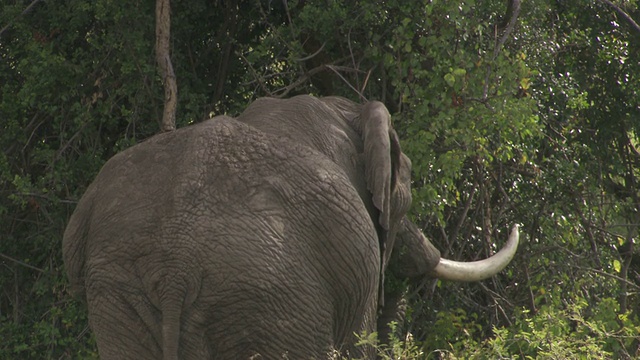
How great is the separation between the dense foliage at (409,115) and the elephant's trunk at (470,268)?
1.37ft

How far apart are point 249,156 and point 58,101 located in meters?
3.35

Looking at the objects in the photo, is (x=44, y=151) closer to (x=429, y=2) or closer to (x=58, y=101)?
(x=58, y=101)

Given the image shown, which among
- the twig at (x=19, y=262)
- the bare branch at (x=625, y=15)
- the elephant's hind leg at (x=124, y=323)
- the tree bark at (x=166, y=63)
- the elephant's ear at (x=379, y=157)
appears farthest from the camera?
the bare branch at (x=625, y=15)

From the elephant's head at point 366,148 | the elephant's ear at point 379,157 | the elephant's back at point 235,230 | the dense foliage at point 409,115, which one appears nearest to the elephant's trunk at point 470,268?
the elephant's head at point 366,148

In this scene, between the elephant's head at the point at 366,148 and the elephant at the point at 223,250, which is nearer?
the elephant at the point at 223,250

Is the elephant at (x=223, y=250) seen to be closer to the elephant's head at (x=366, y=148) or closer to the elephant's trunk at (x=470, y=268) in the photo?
the elephant's head at (x=366, y=148)

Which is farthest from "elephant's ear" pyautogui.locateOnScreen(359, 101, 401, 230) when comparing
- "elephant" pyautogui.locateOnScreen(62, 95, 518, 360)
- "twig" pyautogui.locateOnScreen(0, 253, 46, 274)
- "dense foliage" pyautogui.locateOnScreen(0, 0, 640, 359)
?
"twig" pyautogui.locateOnScreen(0, 253, 46, 274)

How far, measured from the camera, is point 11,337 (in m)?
8.38

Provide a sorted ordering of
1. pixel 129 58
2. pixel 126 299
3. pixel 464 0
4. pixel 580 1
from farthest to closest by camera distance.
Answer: pixel 580 1 < pixel 129 58 < pixel 464 0 < pixel 126 299

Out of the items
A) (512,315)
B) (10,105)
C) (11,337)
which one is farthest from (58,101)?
(512,315)

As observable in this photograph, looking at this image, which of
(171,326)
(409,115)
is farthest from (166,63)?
(171,326)

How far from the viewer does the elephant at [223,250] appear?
528 centimetres

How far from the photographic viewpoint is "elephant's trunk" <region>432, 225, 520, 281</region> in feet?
23.8

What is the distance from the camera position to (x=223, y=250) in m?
5.27
